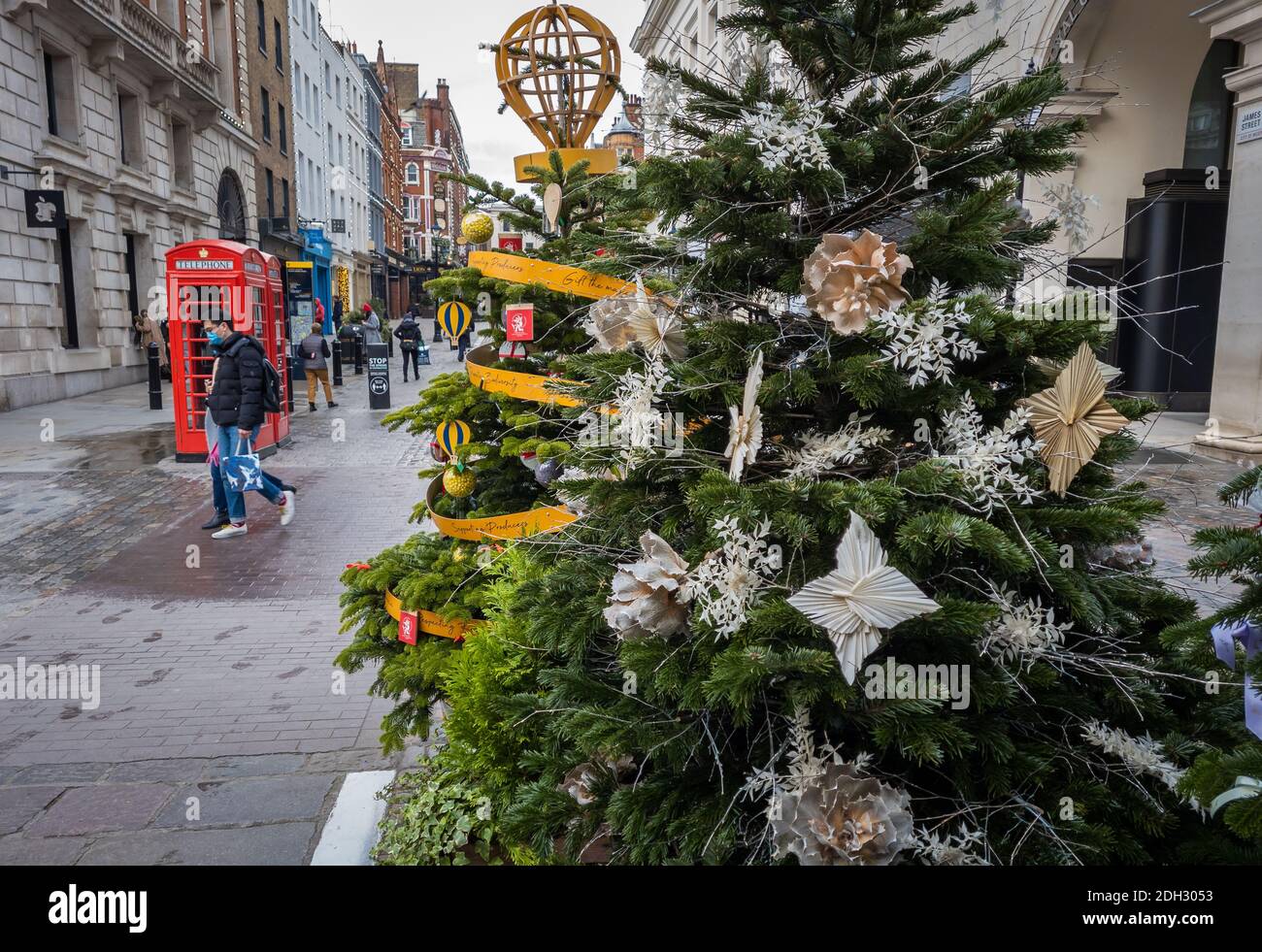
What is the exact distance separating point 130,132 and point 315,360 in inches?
428

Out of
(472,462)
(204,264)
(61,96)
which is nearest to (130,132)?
(61,96)

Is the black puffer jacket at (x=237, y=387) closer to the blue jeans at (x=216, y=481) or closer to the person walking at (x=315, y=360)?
the blue jeans at (x=216, y=481)

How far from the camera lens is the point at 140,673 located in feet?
19.0

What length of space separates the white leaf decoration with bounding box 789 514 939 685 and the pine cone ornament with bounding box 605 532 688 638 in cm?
32

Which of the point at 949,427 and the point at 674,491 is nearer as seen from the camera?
the point at 949,427

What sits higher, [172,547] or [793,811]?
[793,811]

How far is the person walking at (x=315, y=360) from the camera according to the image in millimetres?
18531

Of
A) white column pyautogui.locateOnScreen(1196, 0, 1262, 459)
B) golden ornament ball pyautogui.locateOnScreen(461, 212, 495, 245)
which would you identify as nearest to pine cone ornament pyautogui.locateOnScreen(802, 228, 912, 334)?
golden ornament ball pyautogui.locateOnScreen(461, 212, 495, 245)

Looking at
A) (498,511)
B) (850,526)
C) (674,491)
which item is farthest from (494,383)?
(850,526)

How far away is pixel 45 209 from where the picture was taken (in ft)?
58.0

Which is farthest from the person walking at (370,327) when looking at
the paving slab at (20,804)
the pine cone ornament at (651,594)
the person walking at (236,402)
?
the pine cone ornament at (651,594)

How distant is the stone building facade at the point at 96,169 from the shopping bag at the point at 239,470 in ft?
33.2
